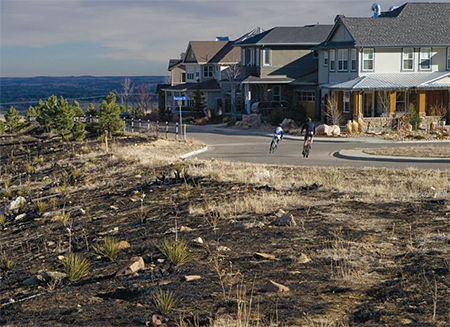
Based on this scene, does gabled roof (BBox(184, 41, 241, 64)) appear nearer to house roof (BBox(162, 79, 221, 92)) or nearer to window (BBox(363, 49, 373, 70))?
house roof (BBox(162, 79, 221, 92))

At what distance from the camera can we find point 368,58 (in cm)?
4275

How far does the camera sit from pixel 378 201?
44.1ft

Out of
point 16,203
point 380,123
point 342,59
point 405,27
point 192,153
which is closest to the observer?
point 16,203

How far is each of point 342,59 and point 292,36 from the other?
32.1 feet

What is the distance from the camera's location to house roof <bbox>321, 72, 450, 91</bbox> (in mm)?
40594

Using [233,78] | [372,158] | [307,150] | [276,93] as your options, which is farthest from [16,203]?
[233,78]

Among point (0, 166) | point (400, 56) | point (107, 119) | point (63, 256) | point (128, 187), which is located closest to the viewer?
point (63, 256)

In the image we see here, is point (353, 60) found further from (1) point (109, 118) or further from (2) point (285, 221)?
(2) point (285, 221)

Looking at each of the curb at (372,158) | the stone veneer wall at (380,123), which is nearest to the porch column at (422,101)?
the stone veneer wall at (380,123)

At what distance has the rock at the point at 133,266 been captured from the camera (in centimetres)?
932

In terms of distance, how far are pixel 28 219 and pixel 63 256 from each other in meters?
5.50

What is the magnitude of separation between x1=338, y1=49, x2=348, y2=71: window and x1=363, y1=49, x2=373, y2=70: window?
4.98 feet

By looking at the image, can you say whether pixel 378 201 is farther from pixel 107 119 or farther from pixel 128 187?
pixel 107 119

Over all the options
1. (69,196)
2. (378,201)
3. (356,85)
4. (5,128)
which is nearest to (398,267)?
(378,201)
